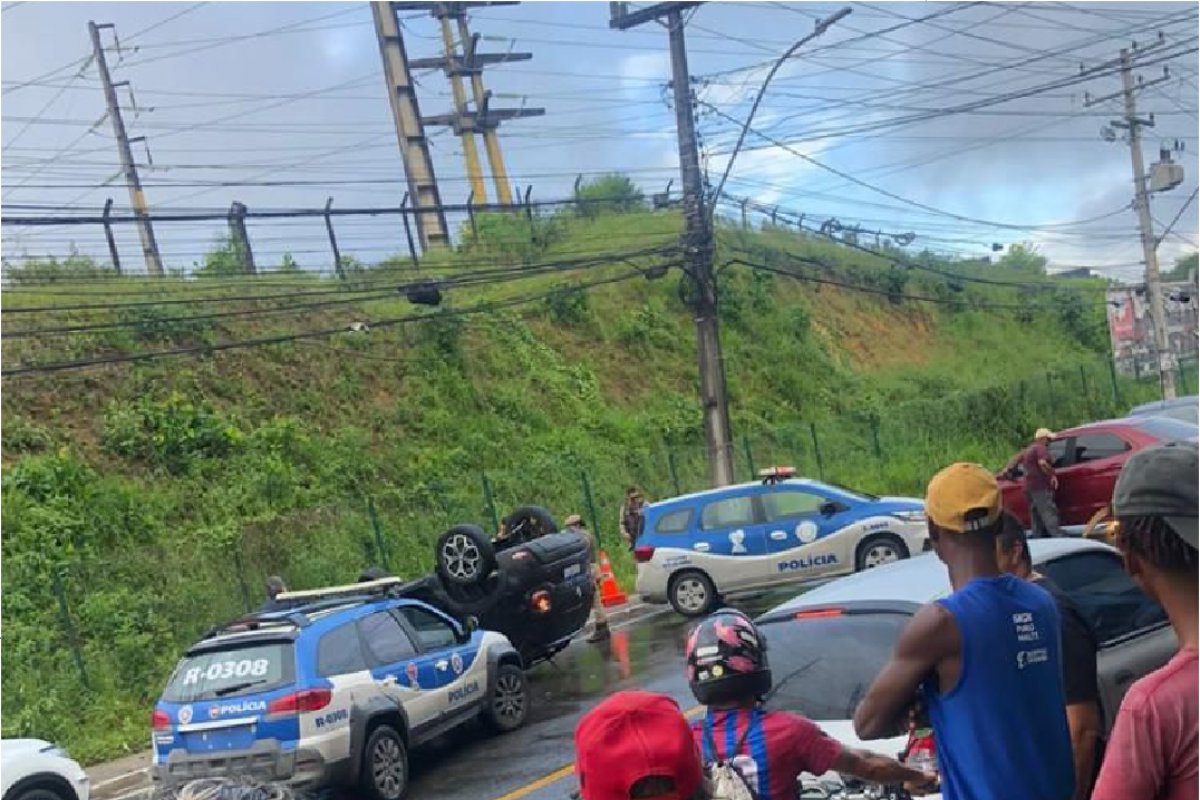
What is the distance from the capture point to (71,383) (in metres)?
23.1

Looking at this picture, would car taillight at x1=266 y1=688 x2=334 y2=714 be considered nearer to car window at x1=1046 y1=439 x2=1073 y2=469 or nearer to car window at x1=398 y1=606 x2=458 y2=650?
car window at x1=398 y1=606 x2=458 y2=650

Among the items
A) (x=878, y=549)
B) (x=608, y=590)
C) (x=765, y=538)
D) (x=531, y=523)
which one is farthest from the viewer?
(x=608, y=590)

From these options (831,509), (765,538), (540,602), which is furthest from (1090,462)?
(540,602)

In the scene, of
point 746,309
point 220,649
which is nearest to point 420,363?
point 746,309

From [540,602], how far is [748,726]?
10684 mm

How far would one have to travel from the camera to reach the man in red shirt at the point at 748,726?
3426mm

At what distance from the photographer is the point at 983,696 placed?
11.0 feet

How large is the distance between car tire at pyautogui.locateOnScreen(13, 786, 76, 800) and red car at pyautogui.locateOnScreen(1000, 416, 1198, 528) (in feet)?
39.6

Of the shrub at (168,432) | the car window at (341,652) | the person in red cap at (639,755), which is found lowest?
the car window at (341,652)

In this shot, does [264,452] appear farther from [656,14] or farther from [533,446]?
[656,14]

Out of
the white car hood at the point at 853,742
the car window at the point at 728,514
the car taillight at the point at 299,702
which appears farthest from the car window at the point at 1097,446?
the white car hood at the point at 853,742

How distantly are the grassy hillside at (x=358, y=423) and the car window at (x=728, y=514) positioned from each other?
497 cm

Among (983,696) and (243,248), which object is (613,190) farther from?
(983,696)

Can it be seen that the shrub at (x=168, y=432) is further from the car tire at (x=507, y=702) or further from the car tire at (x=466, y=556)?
the car tire at (x=507, y=702)
